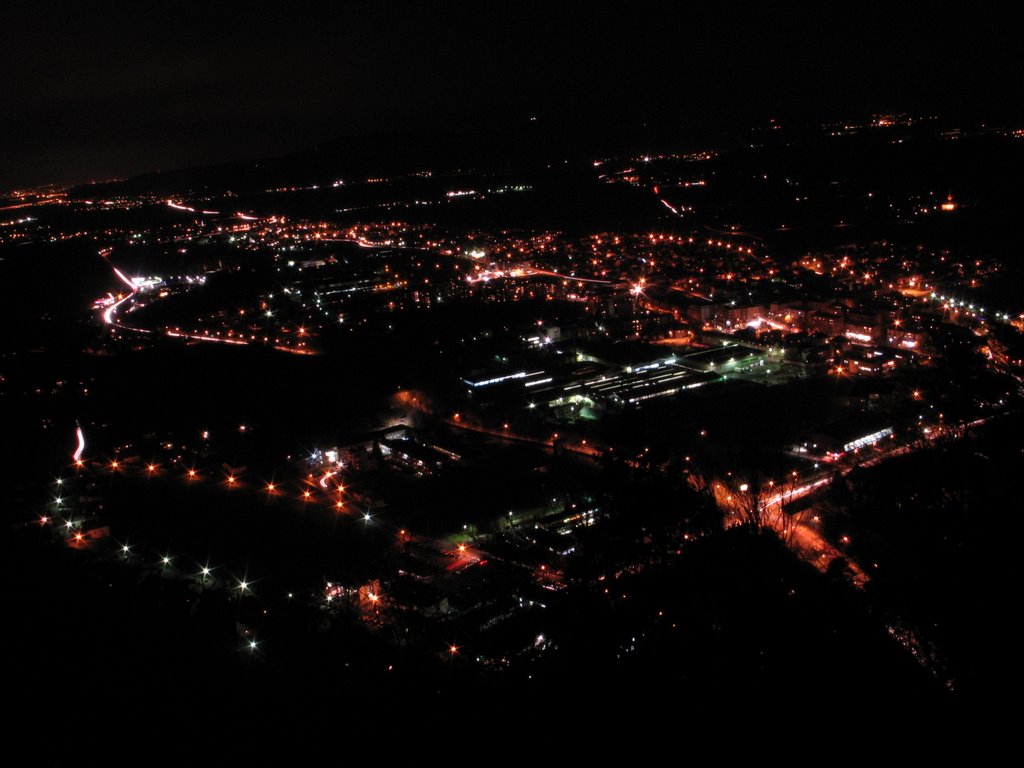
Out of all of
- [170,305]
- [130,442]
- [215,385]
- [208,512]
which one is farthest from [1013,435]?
[170,305]

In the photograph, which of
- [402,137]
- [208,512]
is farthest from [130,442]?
[402,137]

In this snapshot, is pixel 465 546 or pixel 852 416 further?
pixel 852 416

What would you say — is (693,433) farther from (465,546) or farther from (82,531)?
(82,531)

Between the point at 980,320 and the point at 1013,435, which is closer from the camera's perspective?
the point at 1013,435

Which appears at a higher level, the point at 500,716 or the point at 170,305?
the point at 500,716

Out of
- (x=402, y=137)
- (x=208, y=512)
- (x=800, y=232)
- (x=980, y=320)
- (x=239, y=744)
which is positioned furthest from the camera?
(x=402, y=137)

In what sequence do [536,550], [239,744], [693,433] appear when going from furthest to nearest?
[693,433] → [536,550] → [239,744]

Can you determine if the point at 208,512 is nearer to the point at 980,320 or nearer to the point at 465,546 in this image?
the point at 465,546

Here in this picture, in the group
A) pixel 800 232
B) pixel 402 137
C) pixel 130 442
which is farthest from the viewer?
pixel 402 137

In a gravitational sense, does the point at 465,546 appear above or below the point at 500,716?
below
